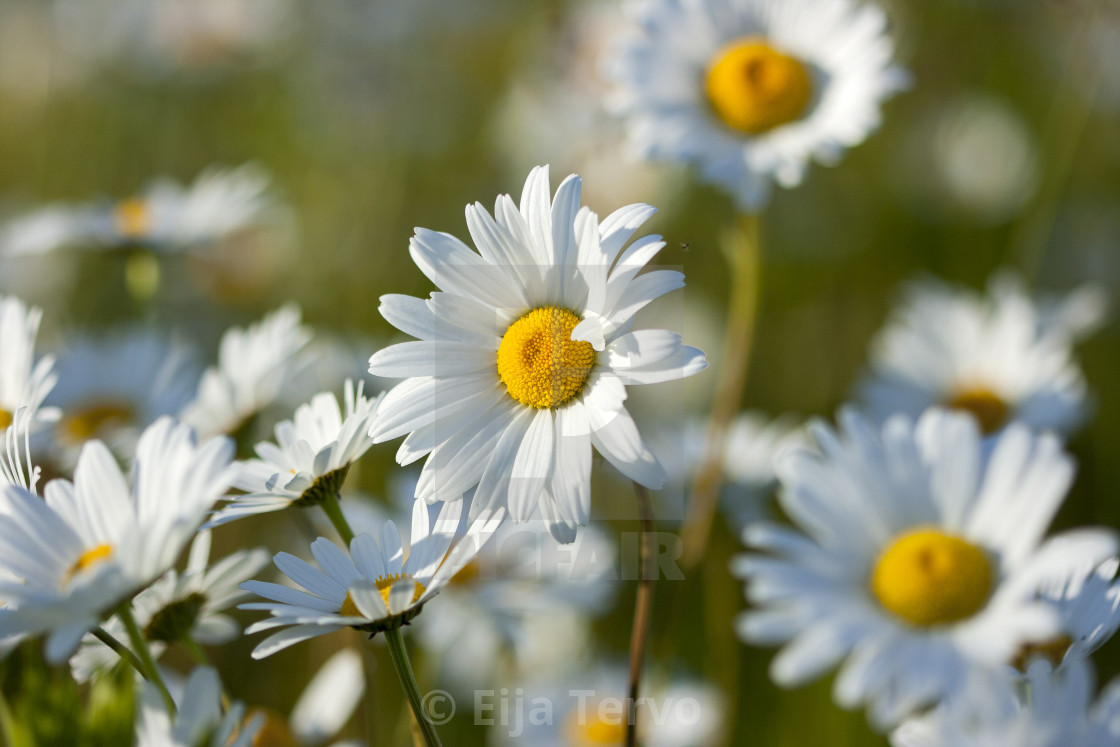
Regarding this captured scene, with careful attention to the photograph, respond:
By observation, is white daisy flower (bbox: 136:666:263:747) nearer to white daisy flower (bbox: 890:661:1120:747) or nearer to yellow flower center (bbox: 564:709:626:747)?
white daisy flower (bbox: 890:661:1120:747)

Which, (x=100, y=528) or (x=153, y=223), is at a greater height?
(x=153, y=223)

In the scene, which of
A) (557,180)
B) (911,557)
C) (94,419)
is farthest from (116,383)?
(557,180)

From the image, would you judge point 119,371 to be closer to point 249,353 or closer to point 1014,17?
point 249,353

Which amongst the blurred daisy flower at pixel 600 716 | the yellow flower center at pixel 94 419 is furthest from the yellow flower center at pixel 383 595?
the yellow flower center at pixel 94 419

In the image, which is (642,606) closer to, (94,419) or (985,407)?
(985,407)

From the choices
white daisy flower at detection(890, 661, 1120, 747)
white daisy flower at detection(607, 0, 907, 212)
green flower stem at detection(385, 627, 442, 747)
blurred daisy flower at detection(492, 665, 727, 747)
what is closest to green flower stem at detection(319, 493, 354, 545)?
green flower stem at detection(385, 627, 442, 747)

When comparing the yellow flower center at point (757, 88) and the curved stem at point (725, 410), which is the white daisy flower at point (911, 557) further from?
the yellow flower center at point (757, 88)
